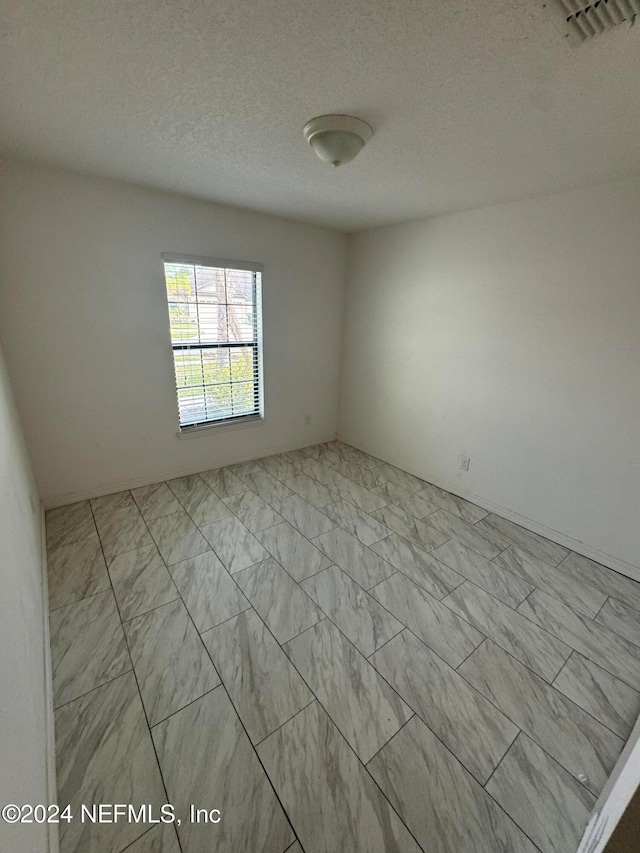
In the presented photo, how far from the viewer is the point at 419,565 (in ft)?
7.16

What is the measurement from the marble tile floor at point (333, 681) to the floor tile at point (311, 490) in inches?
13.1

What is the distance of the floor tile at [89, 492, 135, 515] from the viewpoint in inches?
104

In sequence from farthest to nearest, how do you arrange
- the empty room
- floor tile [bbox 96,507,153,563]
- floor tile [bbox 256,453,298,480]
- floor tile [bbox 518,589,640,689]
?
floor tile [bbox 256,453,298,480]
floor tile [bbox 96,507,153,563]
floor tile [bbox 518,589,640,689]
the empty room

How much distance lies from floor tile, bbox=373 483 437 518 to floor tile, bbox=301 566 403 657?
0.96 metres

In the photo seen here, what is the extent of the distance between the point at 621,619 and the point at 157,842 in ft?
7.60

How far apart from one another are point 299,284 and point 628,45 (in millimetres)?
2689

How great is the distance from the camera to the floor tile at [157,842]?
3.28 ft

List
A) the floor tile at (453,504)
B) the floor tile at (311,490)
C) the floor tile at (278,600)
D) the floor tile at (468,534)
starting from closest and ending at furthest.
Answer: the floor tile at (278,600)
the floor tile at (468,534)
the floor tile at (453,504)
the floor tile at (311,490)

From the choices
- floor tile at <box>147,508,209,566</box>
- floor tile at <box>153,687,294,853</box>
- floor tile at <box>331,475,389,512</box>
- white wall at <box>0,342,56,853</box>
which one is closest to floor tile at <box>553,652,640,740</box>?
floor tile at <box>153,687,294,853</box>

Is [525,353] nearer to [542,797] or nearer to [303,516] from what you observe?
[303,516]

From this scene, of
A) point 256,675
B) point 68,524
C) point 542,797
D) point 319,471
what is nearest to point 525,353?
point 319,471

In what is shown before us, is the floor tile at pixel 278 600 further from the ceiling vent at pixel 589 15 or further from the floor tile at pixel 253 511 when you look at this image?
the ceiling vent at pixel 589 15

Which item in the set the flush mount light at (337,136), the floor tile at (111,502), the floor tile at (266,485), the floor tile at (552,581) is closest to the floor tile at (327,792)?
the floor tile at (552,581)

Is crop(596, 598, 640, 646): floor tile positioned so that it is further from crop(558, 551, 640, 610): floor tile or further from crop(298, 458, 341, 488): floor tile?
crop(298, 458, 341, 488): floor tile
